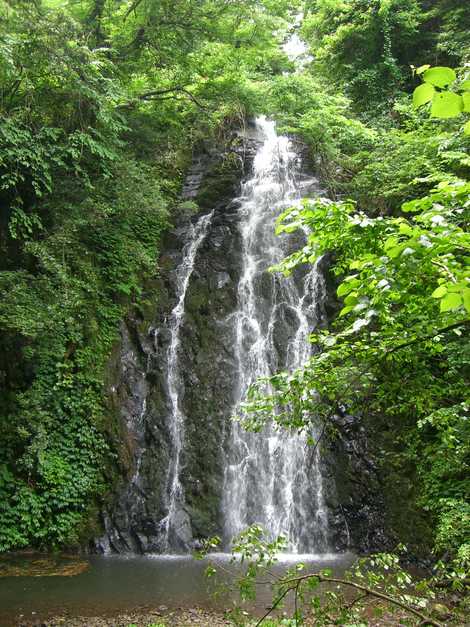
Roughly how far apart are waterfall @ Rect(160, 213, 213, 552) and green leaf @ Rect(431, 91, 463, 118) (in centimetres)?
846

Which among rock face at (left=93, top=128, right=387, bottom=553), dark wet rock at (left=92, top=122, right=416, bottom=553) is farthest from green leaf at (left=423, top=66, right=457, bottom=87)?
rock face at (left=93, top=128, right=387, bottom=553)

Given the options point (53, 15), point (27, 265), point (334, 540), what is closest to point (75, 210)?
point (27, 265)

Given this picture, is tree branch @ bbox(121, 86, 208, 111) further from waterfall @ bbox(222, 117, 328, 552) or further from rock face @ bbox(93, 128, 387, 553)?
waterfall @ bbox(222, 117, 328, 552)

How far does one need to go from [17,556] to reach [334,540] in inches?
208

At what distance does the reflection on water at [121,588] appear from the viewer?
216 inches

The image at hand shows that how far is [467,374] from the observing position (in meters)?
8.05

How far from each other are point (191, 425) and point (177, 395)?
2.40 ft

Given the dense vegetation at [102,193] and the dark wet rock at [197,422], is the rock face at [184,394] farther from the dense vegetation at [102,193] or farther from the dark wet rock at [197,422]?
the dense vegetation at [102,193]

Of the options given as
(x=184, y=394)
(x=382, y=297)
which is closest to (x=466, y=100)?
(x=382, y=297)

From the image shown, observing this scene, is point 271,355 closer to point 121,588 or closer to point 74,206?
point 74,206

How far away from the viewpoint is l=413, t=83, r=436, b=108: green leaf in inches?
44.8

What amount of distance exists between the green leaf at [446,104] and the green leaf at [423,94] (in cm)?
2

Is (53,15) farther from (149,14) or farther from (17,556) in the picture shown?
(17,556)

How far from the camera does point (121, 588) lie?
6145 mm
